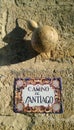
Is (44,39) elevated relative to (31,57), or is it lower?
elevated

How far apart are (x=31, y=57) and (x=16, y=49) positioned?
106mm

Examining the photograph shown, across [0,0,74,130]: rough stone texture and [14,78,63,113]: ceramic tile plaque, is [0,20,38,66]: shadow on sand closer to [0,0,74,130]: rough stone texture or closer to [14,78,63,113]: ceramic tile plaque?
[0,0,74,130]: rough stone texture

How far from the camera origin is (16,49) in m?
1.95

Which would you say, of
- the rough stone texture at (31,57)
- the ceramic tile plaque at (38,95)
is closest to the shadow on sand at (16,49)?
the rough stone texture at (31,57)

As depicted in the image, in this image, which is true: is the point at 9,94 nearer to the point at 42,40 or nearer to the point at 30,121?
the point at 30,121

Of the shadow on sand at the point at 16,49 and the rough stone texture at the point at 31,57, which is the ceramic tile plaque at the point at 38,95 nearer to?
the rough stone texture at the point at 31,57

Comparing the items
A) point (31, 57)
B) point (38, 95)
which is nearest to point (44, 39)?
point (31, 57)

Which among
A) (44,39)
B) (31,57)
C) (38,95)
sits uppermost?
(44,39)

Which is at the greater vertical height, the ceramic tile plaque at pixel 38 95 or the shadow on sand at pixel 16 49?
the shadow on sand at pixel 16 49

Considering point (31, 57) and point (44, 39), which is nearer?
point (44, 39)

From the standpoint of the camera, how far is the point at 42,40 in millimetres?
1807

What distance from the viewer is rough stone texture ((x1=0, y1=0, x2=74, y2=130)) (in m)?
1.80

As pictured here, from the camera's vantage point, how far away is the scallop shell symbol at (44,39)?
5.93 ft

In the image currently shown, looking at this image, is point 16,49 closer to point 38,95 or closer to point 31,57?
point 31,57
